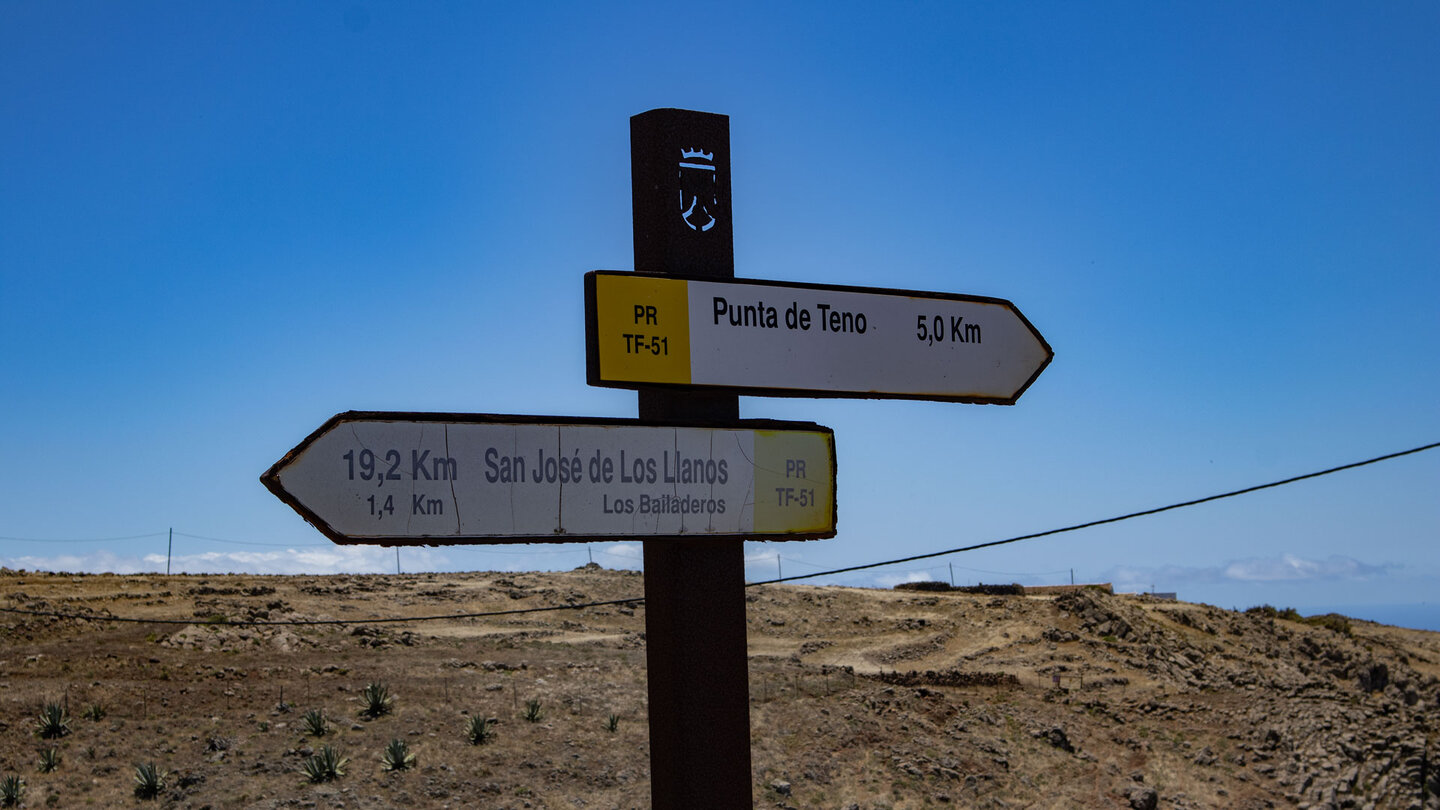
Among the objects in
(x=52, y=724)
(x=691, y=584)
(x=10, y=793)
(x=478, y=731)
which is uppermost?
(x=691, y=584)

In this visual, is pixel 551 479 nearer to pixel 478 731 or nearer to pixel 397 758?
pixel 397 758

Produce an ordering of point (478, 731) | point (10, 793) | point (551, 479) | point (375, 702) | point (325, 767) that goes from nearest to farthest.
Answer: point (551, 479) → point (10, 793) → point (325, 767) → point (478, 731) → point (375, 702)

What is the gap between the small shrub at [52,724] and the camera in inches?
711

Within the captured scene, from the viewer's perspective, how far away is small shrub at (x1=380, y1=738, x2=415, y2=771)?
1748 centimetres

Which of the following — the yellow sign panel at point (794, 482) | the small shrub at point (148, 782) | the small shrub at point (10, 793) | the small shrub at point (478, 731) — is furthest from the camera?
the small shrub at point (478, 731)

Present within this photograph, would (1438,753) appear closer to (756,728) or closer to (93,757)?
(756,728)

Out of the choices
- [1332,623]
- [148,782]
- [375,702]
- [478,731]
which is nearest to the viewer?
[148,782]

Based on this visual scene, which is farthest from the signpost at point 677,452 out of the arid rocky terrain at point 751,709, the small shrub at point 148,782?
the small shrub at point 148,782

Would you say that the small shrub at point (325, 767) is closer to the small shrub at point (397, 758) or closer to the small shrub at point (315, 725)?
the small shrub at point (397, 758)

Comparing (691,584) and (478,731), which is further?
(478,731)

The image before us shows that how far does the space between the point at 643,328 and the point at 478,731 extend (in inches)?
630

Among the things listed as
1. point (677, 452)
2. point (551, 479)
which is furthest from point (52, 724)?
point (677, 452)

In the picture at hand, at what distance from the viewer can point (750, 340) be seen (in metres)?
4.63

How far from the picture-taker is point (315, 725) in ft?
61.2
